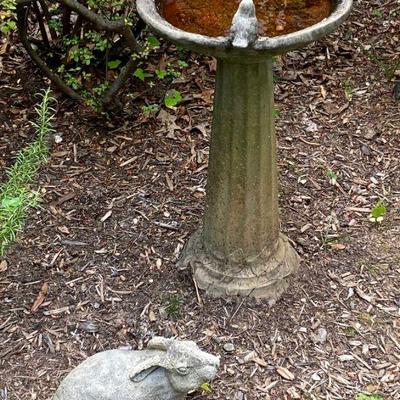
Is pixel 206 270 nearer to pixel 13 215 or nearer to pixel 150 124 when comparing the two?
pixel 13 215

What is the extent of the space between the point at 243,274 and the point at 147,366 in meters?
0.85

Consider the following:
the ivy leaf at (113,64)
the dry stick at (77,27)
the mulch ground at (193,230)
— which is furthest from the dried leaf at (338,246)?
the dry stick at (77,27)

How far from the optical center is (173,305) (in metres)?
3.12

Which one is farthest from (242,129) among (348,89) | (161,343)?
(348,89)

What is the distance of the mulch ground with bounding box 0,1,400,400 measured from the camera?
295cm

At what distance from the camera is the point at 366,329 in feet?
10.0

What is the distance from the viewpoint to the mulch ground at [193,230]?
9.66 feet

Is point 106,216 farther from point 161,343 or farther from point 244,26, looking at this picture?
point 244,26

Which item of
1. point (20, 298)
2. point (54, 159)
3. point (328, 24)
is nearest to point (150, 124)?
point (54, 159)

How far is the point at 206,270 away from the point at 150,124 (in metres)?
1.23

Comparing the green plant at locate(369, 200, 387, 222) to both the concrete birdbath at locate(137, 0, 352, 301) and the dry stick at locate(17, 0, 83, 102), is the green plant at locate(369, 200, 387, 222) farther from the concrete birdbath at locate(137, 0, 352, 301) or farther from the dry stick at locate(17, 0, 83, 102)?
the dry stick at locate(17, 0, 83, 102)

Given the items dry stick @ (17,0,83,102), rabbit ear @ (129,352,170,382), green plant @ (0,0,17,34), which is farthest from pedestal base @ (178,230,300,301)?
dry stick @ (17,0,83,102)

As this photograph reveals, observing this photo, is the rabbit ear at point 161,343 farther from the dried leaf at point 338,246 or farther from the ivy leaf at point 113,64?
the ivy leaf at point 113,64

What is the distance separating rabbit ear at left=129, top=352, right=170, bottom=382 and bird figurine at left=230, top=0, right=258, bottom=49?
3.48 ft
